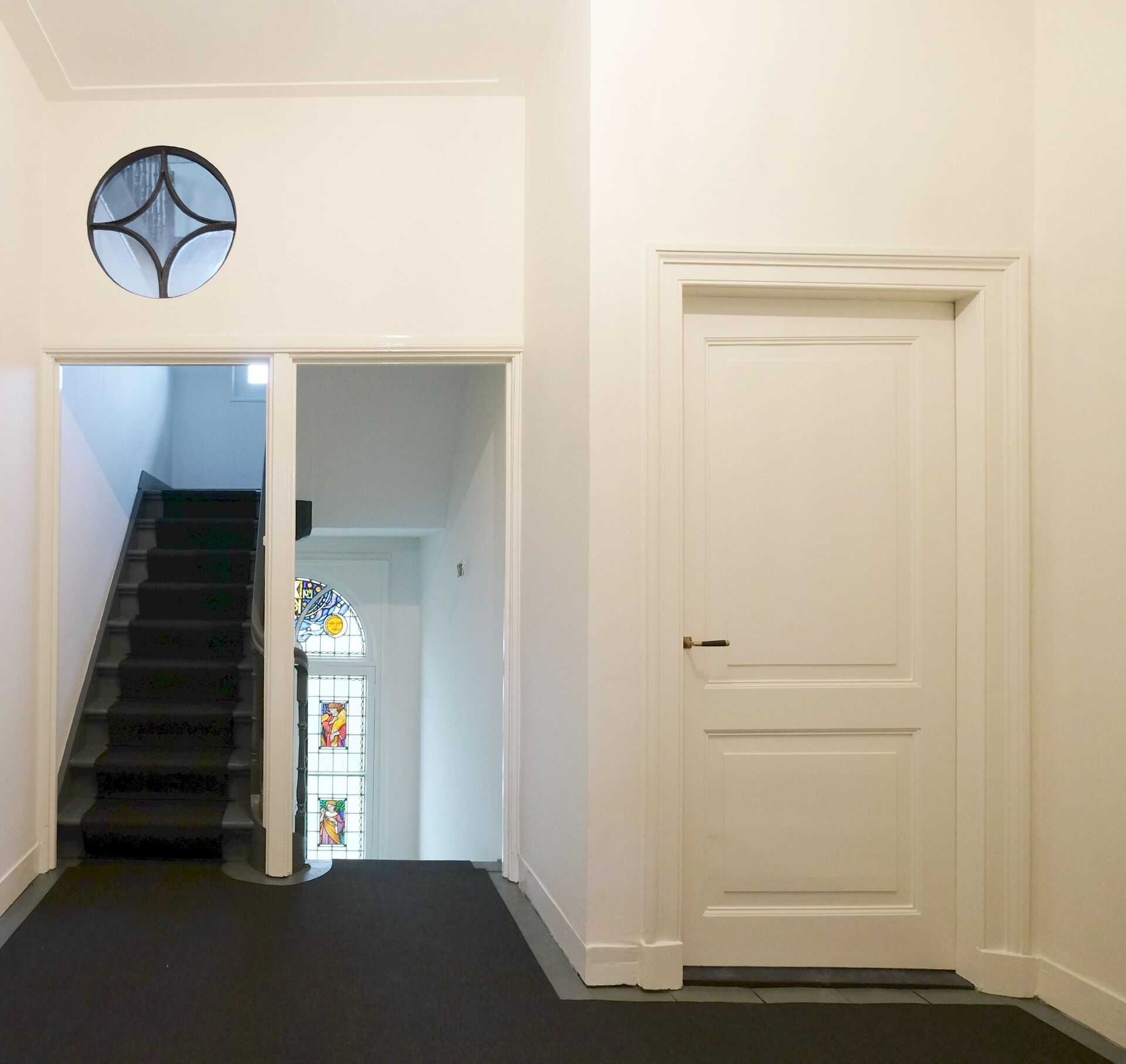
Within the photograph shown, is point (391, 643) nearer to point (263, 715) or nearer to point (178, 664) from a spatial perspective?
point (178, 664)

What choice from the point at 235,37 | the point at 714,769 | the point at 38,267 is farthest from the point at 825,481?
the point at 38,267

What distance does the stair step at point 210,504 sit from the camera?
6055mm

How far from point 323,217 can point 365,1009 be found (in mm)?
2803

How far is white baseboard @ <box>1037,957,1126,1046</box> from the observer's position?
95.5 inches

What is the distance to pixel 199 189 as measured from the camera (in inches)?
149

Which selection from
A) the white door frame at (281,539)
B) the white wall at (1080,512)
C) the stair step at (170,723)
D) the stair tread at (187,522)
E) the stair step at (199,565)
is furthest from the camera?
the stair tread at (187,522)

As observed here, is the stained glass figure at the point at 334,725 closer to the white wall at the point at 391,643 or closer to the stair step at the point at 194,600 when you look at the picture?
the white wall at the point at 391,643

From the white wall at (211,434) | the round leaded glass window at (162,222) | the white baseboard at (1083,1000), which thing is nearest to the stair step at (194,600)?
the white wall at (211,434)

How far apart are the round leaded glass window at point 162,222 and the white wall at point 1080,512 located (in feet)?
9.63

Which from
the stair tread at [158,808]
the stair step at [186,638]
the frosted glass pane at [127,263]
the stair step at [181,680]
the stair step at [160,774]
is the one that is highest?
the frosted glass pane at [127,263]

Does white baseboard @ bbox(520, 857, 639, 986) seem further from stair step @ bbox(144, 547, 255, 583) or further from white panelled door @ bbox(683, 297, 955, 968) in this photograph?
stair step @ bbox(144, 547, 255, 583)

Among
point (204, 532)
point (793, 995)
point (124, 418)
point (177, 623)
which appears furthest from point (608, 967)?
point (124, 418)

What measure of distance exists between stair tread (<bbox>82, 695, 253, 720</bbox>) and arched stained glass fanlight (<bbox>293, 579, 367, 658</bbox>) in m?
3.88

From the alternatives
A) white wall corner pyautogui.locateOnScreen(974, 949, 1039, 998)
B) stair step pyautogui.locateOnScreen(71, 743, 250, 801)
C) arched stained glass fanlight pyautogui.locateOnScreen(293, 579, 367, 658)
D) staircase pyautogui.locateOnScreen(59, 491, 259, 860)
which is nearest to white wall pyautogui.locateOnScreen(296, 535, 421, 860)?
arched stained glass fanlight pyautogui.locateOnScreen(293, 579, 367, 658)
